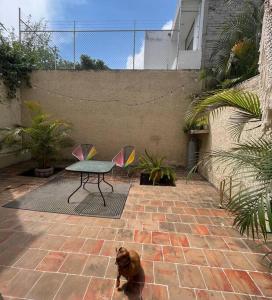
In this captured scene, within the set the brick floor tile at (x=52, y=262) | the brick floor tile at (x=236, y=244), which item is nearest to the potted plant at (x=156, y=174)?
the brick floor tile at (x=236, y=244)

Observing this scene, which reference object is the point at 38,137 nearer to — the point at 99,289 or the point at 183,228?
the point at 183,228

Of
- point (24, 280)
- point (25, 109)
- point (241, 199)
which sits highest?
point (25, 109)

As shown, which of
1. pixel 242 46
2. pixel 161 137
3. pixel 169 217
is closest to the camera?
pixel 169 217

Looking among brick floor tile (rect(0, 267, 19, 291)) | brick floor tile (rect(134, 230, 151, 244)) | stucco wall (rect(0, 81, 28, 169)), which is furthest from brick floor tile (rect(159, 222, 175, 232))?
stucco wall (rect(0, 81, 28, 169))

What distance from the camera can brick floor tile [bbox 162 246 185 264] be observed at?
6.11ft

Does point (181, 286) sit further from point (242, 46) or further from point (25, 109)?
point (25, 109)

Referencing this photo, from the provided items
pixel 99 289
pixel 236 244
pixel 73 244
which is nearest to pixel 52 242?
pixel 73 244

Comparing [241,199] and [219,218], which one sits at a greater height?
[241,199]

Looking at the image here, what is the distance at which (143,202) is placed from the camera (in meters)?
3.28

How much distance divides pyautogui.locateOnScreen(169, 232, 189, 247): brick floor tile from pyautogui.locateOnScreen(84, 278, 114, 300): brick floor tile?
33.1 inches

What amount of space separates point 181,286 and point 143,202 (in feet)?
5.74

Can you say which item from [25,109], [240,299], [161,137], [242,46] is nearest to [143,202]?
[240,299]

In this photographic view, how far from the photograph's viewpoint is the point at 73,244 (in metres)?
2.06

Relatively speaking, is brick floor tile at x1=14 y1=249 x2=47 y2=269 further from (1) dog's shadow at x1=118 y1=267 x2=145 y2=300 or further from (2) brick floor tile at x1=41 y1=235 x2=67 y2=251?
(1) dog's shadow at x1=118 y1=267 x2=145 y2=300
